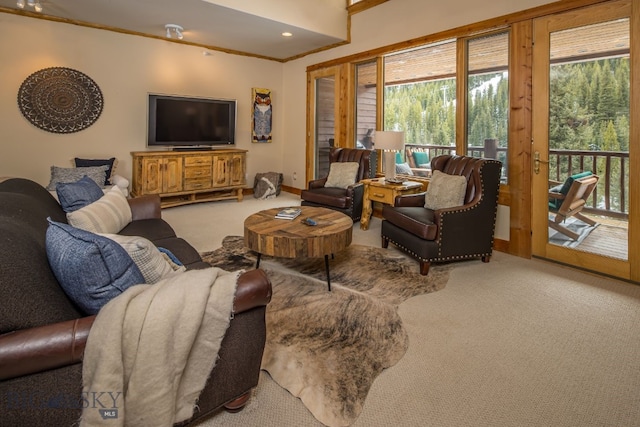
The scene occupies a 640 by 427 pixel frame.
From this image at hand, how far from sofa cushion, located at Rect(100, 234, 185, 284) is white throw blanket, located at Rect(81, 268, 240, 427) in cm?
20

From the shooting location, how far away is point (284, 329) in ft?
7.60

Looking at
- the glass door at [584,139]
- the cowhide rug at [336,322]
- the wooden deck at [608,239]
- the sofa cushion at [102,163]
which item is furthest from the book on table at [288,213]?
the sofa cushion at [102,163]

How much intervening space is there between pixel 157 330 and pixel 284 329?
1.16 m

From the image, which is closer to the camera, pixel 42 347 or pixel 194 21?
pixel 42 347

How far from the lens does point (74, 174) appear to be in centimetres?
496

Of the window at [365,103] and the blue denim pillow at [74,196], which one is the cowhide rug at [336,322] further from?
the window at [365,103]

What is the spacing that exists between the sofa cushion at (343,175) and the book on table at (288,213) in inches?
65.0

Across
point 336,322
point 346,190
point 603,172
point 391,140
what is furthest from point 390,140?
point 336,322

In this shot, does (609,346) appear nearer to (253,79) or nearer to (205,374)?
(205,374)

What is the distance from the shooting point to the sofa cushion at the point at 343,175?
509 cm

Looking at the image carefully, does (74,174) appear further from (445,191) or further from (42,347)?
(42,347)

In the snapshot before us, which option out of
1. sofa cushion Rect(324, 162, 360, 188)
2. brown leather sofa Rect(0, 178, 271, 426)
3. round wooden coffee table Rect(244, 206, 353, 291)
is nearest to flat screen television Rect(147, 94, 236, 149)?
sofa cushion Rect(324, 162, 360, 188)

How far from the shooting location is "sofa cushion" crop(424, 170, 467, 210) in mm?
3594

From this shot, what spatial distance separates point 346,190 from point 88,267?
3.71 metres
